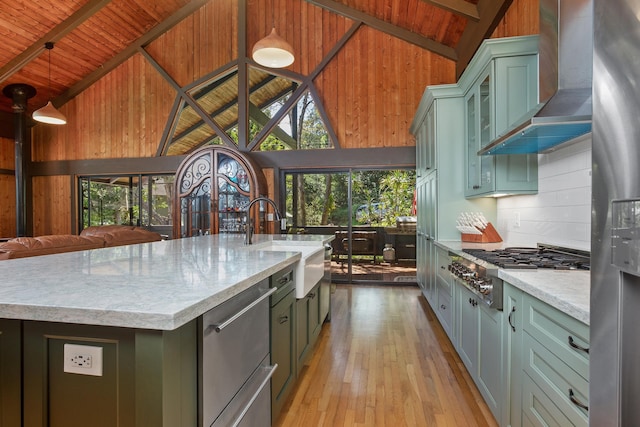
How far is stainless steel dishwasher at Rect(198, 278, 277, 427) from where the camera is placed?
1.03 m

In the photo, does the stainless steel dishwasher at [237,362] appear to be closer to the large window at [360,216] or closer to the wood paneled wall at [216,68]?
the large window at [360,216]

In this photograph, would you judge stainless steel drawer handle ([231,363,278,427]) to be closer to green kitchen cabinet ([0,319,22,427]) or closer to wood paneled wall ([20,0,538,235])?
green kitchen cabinet ([0,319,22,427])

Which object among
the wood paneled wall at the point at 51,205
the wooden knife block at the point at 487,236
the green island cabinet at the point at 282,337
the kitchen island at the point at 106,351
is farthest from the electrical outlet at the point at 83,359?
A: the wood paneled wall at the point at 51,205

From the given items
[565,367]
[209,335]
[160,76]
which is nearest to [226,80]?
[160,76]

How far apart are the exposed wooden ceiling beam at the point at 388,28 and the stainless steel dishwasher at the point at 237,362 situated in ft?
15.8

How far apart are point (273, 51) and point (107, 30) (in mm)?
4030

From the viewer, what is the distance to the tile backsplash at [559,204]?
189 centimetres

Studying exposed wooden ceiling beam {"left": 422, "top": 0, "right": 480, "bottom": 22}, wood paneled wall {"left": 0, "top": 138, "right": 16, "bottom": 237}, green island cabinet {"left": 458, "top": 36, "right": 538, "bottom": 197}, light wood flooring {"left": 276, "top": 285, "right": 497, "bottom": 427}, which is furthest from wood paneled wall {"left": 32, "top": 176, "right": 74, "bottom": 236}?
green island cabinet {"left": 458, "top": 36, "right": 538, "bottom": 197}

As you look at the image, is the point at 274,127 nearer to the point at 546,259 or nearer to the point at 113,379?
the point at 546,259

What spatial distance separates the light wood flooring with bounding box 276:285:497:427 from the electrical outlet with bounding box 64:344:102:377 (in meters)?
1.26

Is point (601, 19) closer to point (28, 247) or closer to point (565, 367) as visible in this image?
point (565, 367)

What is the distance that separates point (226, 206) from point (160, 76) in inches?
114

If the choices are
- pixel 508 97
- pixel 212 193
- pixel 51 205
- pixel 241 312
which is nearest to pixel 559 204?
pixel 508 97

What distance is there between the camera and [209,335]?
103cm
